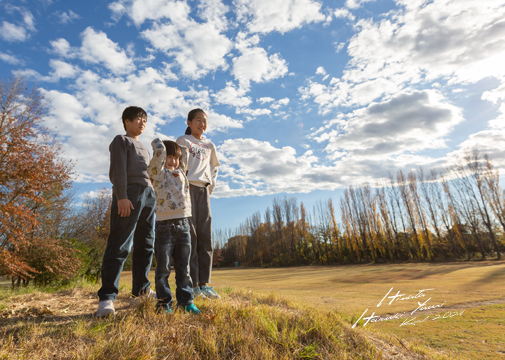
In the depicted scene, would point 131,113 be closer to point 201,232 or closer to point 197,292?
point 201,232

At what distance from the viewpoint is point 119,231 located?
2168mm

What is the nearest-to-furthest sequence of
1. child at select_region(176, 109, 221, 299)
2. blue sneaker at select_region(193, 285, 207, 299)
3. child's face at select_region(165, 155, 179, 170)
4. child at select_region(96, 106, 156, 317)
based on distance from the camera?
child at select_region(96, 106, 156, 317)
child's face at select_region(165, 155, 179, 170)
blue sneaker at select_region(193, 285, 207, 299)
child at select_region(176, 109, 221, 299)

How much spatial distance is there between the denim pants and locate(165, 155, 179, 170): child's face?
1.84ft

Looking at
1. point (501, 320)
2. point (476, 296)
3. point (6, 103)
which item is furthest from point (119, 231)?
point (6, 103)

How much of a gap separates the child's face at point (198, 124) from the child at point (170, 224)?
0.80 metres

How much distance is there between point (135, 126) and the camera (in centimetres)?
253

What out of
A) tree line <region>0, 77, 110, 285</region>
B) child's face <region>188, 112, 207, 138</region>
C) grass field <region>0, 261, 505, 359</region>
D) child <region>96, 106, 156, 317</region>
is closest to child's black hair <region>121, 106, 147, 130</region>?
child <region>96, 106, 156, 317</region>

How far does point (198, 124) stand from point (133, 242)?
1657 mm

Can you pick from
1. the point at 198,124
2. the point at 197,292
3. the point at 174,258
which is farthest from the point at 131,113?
the point at 197,292

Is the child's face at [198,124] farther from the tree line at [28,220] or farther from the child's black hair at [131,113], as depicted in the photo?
the tree line at [28,220]

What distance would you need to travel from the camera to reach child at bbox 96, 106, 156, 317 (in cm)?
212

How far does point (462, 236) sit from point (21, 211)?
107ft

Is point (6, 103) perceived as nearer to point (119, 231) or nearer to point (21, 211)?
point (21, 211)

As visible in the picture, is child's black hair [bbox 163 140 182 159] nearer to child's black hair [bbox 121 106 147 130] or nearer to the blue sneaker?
child's black hair [bbox 121 106 147 130]
